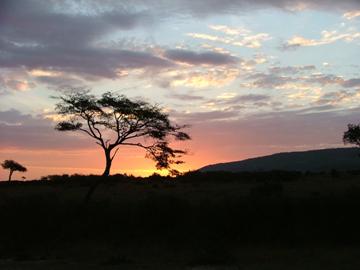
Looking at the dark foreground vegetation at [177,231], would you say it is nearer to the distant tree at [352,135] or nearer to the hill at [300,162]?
the distant tree at [352,135]

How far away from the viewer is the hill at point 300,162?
6024 inches

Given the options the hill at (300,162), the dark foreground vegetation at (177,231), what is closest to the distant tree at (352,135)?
the dark foreground vegetation at (177,231)

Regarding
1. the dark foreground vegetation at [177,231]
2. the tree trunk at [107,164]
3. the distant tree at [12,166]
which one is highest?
the distant tree at [12,166]

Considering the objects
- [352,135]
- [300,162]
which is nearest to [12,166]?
[352,135]

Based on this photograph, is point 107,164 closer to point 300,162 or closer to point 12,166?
point 12,166

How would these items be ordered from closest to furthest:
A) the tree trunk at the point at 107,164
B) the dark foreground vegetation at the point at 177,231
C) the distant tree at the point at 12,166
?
the dark foreground vegetation at the point at 177,231
the tree trunk at the point at 107,164
the distant tree at the point at 12,166

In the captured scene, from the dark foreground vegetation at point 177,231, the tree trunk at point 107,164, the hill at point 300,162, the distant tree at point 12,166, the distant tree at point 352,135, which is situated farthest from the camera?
the hill at point 300,162

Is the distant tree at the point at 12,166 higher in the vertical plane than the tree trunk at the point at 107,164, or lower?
higher

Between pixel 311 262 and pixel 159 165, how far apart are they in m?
16.0

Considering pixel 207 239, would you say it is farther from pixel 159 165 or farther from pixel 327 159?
pixel 327 159

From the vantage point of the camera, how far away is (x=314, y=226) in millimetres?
24406

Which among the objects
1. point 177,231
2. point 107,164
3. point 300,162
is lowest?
point 177,231

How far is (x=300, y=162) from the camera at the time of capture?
16275 centimetres

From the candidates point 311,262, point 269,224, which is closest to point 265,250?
point 269,224
